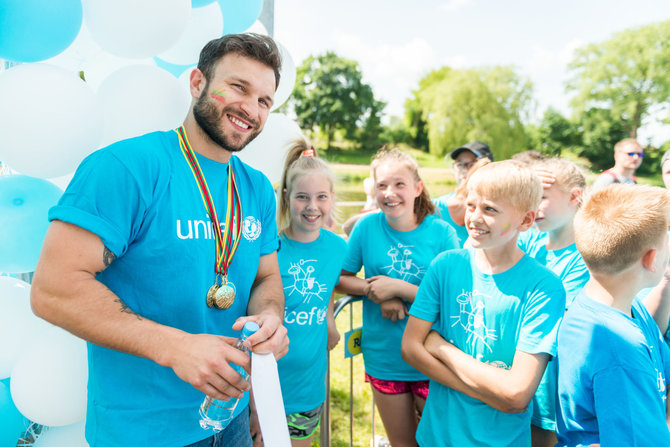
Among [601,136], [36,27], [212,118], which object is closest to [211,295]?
[212,118]

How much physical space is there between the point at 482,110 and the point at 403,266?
4974 cm

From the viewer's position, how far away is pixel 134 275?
1260 millimetres

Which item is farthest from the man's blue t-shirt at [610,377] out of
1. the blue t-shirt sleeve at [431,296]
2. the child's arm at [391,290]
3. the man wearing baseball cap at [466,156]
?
the man wearing baseball cap at [466,156]

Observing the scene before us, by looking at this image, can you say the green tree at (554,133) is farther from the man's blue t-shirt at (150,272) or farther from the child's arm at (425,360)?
the man's blue t-shirt at (150,272)

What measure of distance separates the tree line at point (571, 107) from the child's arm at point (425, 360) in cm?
4556

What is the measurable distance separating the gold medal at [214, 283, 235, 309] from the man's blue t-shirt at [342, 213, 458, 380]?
1.20 metres

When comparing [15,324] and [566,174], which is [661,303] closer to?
[566,174]

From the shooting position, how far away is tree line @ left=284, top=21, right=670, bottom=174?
144 feet

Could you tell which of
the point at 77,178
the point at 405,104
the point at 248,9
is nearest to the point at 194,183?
the point at 77,178

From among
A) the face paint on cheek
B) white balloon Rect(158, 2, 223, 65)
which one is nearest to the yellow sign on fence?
the face paint on cheek

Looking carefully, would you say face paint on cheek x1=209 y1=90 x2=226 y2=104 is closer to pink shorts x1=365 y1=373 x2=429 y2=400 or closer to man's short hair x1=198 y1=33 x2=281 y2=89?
man's short hair x1=198 y1=33 x2=281 y2=89

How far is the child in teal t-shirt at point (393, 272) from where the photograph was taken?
92.6 inches

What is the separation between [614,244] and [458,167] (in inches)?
125

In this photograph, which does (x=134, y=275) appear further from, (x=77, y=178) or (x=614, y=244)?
(x=614, y=244)
